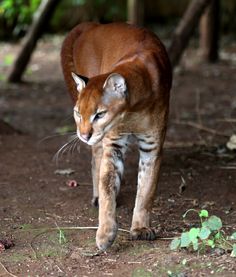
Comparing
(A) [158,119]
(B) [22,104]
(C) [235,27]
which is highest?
(A) [158,119]

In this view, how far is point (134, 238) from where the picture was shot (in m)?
4.52

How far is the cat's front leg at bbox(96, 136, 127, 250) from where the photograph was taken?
14.1 feet

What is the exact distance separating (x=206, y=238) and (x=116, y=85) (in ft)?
3.41

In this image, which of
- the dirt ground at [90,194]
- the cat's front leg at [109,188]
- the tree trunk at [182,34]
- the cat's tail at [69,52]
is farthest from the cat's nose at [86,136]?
the tree trunk at [182,34]

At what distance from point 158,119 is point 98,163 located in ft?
2.94

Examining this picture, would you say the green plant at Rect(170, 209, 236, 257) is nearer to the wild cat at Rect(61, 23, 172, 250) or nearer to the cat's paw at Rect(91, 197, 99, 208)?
the wild cat at Rect(61, 23, 172, 250)

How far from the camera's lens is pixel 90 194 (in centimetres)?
564

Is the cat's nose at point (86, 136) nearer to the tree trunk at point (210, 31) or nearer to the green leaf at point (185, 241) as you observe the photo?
the green leaf at point (185, 241)

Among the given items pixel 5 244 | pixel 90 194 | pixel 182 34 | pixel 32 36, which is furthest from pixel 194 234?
pixel 32 36

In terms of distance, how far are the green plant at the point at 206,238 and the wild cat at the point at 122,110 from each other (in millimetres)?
422

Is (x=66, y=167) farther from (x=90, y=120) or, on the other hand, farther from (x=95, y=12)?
(x=95, y=12)

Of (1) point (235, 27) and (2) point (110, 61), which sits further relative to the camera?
(1) point (235, 27)

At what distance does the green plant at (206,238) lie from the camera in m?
3.98

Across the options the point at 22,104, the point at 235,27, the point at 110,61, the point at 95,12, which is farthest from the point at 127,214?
the point at 235,27
